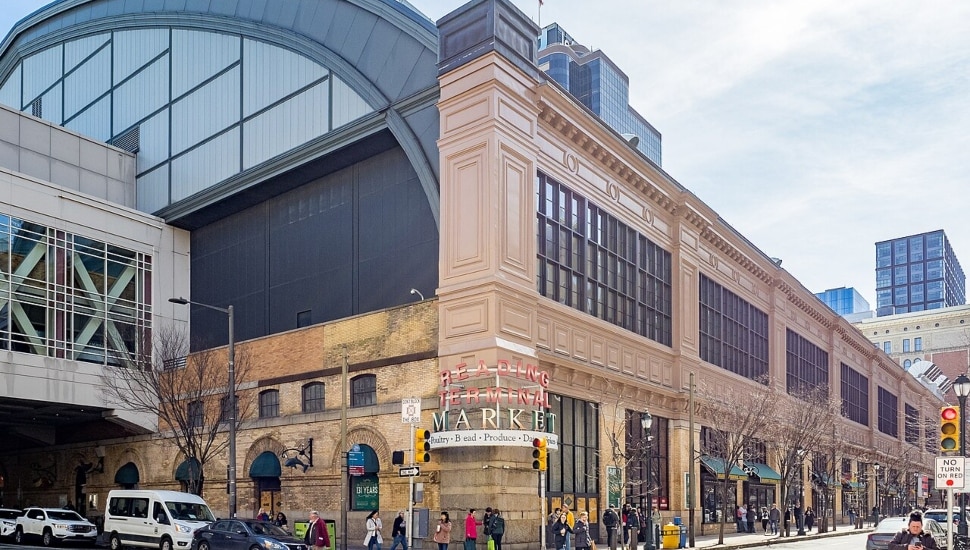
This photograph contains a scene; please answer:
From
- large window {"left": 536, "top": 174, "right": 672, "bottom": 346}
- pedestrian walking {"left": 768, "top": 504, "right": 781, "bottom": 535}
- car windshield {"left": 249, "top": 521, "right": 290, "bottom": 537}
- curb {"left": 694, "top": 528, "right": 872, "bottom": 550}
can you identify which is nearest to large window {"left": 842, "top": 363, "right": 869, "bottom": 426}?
curb {"left": 694, "top": 528, "right": 872, "bottom": 550}

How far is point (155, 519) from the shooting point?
113 ft

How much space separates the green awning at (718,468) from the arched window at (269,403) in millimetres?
21036

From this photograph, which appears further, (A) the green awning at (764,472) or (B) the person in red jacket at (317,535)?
(A) the green awning at (764,472)

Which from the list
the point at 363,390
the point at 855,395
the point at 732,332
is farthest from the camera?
the point at 855,395

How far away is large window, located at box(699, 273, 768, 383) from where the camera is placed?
5162 cm

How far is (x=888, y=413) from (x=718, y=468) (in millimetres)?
53008

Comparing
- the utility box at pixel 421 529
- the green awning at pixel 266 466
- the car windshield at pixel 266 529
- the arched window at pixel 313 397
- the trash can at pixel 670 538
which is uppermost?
the arched window at pixel 313 397

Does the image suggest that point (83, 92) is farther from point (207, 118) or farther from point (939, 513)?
point (939, 513)

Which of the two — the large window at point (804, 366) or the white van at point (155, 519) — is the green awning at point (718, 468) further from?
the white van at point (155, 519)

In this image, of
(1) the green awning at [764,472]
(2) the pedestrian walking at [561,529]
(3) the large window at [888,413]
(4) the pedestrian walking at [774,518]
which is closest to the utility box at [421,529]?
(2) the pedestrian walking at [561,529]

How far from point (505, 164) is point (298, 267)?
14.7 m

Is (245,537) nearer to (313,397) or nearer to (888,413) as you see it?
(313,397)

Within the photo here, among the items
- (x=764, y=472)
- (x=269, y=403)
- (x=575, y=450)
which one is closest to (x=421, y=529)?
(x=575, y=450)

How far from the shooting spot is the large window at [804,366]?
64.8 metres
